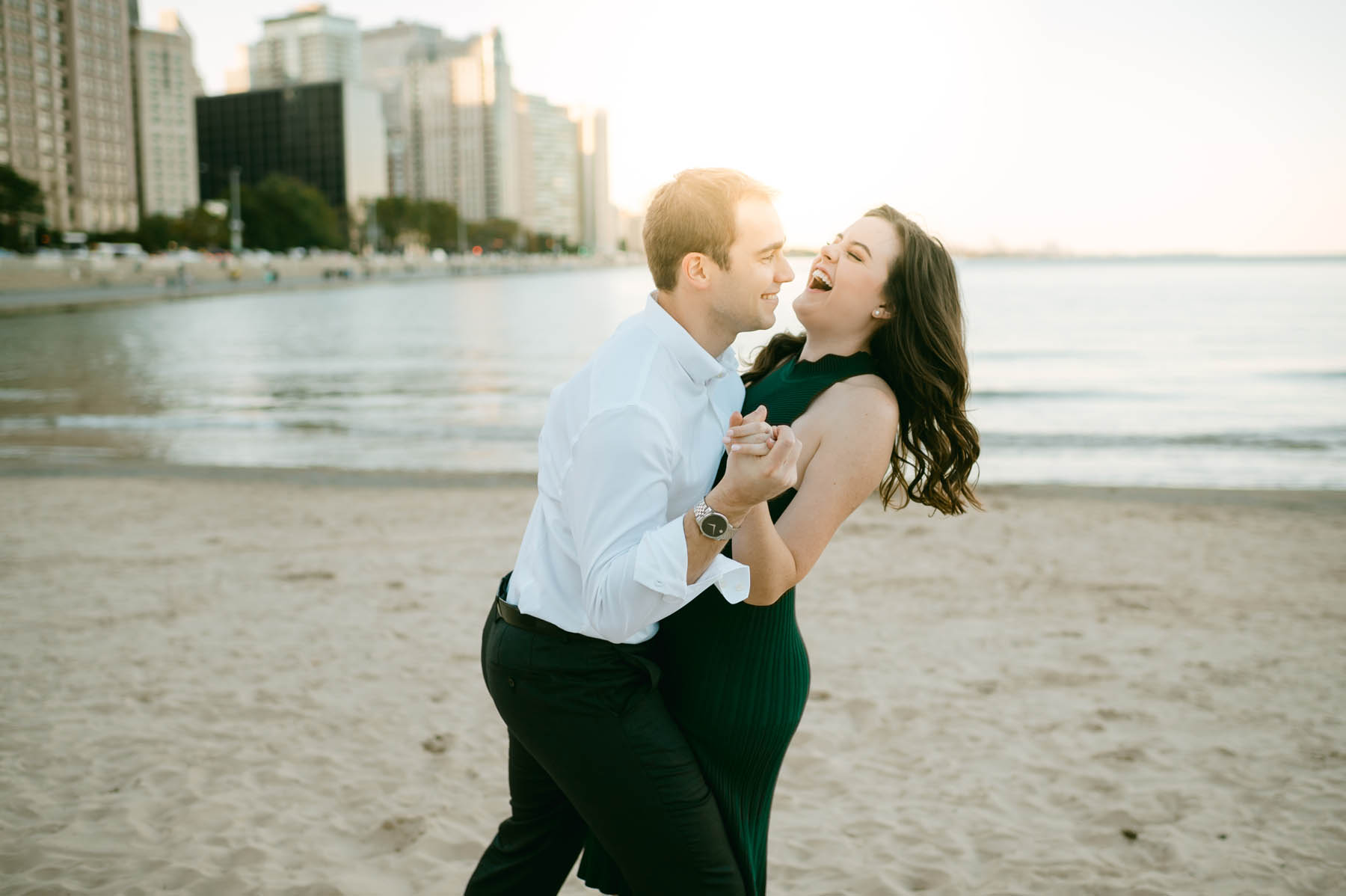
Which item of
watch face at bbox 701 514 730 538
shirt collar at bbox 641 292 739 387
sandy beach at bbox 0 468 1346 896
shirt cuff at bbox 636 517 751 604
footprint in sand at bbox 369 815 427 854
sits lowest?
footprint in sand at bbox 369 815 427 854

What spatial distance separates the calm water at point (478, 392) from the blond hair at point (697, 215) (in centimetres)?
122

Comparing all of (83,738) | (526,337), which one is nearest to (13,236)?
(526,337)

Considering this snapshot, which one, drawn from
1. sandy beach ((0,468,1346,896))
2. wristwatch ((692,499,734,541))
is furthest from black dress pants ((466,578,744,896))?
sandy beach ((0,468,1346,896))

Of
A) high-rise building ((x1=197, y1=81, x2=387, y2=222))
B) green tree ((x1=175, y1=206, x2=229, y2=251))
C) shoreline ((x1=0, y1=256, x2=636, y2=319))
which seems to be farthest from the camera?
high-rise building ((x1=197, y1=81, x2=387, y2=222))

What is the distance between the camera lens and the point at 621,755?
2.13 meters

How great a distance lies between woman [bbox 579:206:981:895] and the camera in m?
2.22

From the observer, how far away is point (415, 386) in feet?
79.5

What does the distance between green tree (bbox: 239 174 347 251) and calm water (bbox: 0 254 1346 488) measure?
247ft

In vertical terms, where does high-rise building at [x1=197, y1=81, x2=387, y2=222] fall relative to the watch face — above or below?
above

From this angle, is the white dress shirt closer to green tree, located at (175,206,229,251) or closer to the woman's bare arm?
the woman's bare arm

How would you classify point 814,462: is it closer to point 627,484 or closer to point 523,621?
point 627,484

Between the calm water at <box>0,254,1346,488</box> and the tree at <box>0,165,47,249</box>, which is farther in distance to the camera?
the tree at <box>0,165,47,249</box>

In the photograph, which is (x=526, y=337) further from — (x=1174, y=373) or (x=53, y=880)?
(x=53, y=880)

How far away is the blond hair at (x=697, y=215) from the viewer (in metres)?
2.09
